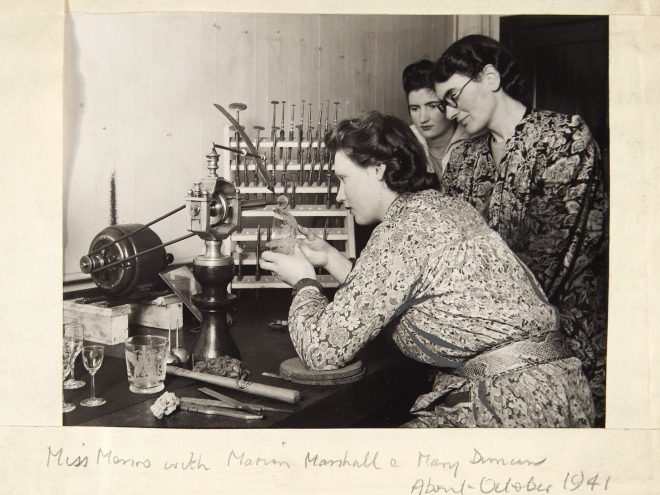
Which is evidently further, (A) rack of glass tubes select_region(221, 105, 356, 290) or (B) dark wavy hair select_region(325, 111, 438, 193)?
(A) rack of glass tubes select_region(221, 105, 356, 290)

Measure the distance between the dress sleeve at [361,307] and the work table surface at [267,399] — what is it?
8cm

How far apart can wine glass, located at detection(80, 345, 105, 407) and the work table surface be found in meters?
0.01

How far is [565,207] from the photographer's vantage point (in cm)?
164

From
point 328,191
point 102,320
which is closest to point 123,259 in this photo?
point 102,320

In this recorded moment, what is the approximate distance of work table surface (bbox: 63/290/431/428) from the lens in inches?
42.8

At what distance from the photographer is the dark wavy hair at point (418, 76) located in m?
2.07

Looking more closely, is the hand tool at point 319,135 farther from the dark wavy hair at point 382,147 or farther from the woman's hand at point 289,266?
the woman's hand at point 289,266

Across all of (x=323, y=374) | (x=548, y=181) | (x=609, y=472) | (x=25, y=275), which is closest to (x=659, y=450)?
(x=609, y=472)

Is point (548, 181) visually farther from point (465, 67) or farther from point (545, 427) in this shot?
point (545, 427)

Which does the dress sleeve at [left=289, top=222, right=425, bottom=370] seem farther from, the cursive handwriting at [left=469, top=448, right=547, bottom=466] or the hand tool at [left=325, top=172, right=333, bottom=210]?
the hand tool at [left=325, top=172, right=333, bottom=210]

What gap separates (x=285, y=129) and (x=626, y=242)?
1.19 metres

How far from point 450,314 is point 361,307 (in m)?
0.20

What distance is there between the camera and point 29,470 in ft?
3.63

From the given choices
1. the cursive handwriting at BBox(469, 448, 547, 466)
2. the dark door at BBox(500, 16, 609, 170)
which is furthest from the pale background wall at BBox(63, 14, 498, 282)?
the cursive handwriting at BBox(469, 448, 547, 466)
